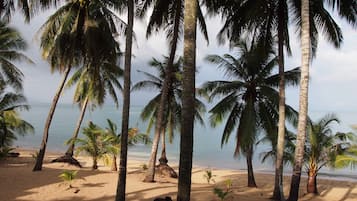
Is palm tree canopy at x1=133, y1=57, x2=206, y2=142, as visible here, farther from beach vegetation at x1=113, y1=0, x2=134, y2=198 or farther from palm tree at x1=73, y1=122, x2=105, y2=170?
beach vegetation at x1=113, y1=0, x2=134, y2=198

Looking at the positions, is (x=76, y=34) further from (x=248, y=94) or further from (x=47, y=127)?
(x=248, y=94)

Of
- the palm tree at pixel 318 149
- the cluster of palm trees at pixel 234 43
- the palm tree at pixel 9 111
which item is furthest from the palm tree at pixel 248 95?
the palm tree at pixel 9 111

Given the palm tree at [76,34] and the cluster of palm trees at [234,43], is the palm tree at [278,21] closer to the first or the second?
the cluster of palm trees at [234,43]

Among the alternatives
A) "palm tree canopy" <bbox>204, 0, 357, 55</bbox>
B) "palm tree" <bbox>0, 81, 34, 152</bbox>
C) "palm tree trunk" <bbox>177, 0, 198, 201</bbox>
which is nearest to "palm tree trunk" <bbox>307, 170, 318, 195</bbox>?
"palm tree canopy" <bbox>204, 0, 357, 55</bbox>

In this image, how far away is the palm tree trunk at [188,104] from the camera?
621 centimetres

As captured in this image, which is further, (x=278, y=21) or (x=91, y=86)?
(x=91, y=86)

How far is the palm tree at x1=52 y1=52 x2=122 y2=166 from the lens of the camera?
20.0 metres

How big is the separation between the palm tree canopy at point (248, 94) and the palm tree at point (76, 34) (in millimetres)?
5400

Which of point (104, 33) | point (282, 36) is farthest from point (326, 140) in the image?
point (104, 33)

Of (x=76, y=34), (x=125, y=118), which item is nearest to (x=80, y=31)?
(x=76, y=34)

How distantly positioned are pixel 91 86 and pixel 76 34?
15.6 ft

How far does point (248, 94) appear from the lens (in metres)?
16.5

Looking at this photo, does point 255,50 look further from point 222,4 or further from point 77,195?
point 77,195

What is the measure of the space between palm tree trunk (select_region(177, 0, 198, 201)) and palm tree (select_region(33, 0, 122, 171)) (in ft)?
29.2
